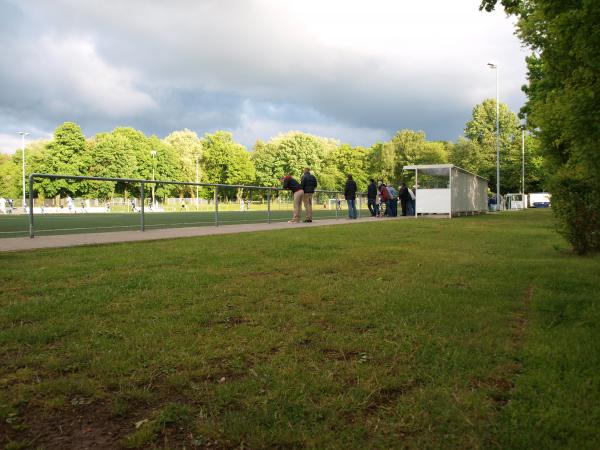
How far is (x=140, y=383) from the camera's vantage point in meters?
3.11

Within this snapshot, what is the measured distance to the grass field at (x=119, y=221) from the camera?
12.5 meters

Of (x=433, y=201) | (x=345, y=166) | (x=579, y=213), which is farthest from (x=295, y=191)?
(x=345, y=166)

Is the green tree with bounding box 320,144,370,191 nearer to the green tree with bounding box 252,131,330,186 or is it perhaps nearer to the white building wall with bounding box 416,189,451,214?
the green tree with bounding box 252,131,330,186

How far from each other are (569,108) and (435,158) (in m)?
71.6

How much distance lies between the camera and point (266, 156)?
88.7 meters

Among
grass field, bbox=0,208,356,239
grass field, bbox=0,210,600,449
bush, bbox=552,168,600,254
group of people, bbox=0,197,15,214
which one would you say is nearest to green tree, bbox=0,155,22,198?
group of people, bbox=0,197,15,214

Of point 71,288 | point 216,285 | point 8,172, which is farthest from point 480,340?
point 8,172

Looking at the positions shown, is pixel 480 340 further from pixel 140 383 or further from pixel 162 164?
pixel 162 164

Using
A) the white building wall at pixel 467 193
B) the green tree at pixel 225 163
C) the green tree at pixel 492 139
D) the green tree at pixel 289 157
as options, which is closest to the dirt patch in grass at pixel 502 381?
the white building wall at pixel 467 193

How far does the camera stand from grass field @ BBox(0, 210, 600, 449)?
2.52m

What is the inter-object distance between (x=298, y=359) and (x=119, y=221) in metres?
12.5

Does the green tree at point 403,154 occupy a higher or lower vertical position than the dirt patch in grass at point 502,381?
higher

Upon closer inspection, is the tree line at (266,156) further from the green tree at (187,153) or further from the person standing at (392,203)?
the person standing at (392,203)

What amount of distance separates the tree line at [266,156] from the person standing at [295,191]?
3613 centimetres
